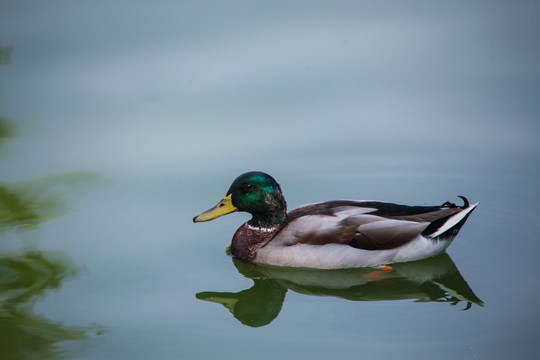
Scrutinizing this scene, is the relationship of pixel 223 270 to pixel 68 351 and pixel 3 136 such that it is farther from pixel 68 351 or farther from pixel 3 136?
pixel 3 136

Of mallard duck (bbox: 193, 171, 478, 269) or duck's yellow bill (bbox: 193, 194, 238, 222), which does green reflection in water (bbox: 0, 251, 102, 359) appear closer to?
duck's yellow bill (bbox: 193, 194, 238, 222)

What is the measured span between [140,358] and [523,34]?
7.57 m

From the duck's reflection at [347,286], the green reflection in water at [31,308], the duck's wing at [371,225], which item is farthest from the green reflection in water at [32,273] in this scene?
the duck's wing at [371,225]

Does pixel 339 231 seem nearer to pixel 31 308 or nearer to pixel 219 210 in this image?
pixel 219 210

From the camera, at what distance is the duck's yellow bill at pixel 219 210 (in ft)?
26.5

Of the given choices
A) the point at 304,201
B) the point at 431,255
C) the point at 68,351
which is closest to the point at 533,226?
the point at 431,255

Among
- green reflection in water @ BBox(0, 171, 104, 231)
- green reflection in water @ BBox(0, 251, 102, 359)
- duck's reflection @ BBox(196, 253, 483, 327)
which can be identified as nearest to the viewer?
green reflection in water @ BBox(0, 251, 102, 359)

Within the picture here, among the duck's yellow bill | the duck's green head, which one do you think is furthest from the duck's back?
the duck's yellow bill

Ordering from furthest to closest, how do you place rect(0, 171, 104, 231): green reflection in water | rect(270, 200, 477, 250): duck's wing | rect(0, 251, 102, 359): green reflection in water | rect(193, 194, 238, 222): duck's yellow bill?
1. rect(0, 171, 104, 231): green reflection in water
2. rect(193, 194, 238, 222): duck's yellow bill
3. rect(270, 200, 477, 250): duck's wing
4. rect(0, 251, 102, 359): green reflection in water

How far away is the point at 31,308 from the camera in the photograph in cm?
711

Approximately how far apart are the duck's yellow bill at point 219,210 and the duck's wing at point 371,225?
0.59 metres

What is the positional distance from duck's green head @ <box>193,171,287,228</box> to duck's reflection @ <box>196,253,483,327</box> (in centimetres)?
55

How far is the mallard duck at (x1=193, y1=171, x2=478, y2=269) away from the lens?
25.9 feet

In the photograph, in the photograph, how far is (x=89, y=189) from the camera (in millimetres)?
9289
